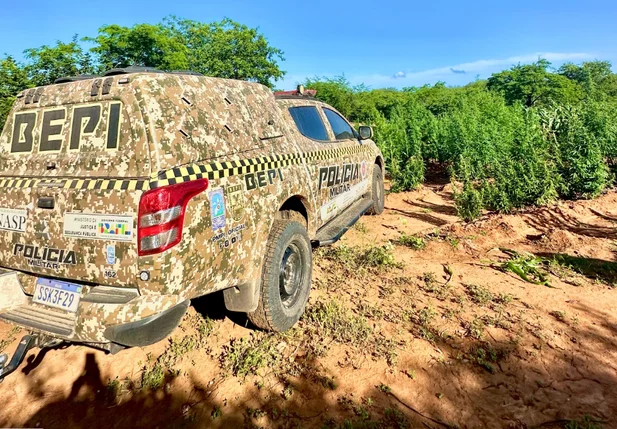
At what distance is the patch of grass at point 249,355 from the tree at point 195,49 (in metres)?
23.4

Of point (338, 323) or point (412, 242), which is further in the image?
point (412, 242)

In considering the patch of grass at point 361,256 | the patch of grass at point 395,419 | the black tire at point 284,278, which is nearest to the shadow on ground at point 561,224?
the patch of grass at point 361,256

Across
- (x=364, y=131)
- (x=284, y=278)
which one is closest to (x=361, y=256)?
(x=284, y=278)

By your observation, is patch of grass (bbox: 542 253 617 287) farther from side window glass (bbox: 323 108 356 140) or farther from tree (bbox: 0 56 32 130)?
tree (bbox: 0 56 32 130)

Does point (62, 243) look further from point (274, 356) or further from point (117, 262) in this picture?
point (274, 356)

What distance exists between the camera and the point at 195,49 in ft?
108

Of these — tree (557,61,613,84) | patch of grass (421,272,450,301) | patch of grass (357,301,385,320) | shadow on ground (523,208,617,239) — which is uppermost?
tree (557,61,613,84)

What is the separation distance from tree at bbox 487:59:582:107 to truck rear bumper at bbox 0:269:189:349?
1092 inches

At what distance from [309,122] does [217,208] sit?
221 cm

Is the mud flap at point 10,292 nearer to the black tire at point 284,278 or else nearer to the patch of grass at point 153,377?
the patch of grass at point 153,377

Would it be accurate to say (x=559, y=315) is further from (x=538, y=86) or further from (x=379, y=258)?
(x=538, y=86)

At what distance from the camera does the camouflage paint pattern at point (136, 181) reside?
1979mm

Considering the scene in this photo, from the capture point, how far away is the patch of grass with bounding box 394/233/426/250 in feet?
15.3

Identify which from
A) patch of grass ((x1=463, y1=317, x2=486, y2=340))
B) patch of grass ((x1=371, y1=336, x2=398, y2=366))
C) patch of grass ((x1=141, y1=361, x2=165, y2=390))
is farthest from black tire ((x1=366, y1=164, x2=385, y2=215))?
patch of grass ((x1=141, y1=361, x2=165, y2=390))
